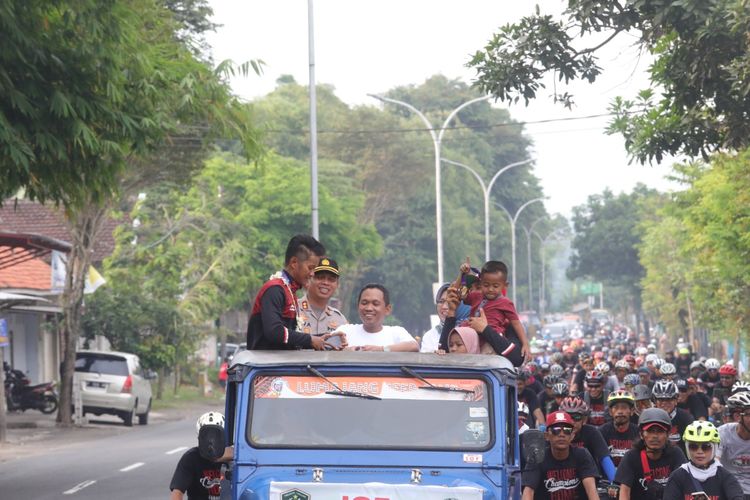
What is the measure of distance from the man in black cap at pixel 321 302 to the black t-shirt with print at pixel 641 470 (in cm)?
222

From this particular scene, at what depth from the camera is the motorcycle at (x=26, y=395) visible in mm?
35750

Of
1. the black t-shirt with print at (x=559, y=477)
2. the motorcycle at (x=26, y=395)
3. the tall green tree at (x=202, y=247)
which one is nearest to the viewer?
the black t-shirt with print at (x=559, y=477)

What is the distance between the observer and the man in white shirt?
30.5ft

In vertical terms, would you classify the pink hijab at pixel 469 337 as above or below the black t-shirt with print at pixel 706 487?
above

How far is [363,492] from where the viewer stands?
7465 mm

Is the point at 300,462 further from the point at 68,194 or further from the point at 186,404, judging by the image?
the point at 186,404

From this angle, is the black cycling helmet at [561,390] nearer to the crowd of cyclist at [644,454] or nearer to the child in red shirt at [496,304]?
the crowd of cyclist at [644,454]

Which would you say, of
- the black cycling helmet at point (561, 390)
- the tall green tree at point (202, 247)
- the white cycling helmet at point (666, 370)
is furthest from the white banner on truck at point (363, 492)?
the tall green tree at point (202, 247)

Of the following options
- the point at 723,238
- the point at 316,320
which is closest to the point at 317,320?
the point at 316,320

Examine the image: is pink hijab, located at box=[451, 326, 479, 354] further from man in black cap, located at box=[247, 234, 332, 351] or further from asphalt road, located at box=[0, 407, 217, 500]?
asphalt road, located at box=[0, 407, 217, 500]

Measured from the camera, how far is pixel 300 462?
771 cm

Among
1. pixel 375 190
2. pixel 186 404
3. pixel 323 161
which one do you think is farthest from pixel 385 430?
pixel 375 190

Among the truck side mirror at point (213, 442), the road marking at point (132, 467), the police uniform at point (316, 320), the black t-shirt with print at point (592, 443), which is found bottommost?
the road marking at point (132, 467)

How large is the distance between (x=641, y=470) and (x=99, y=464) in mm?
14175
